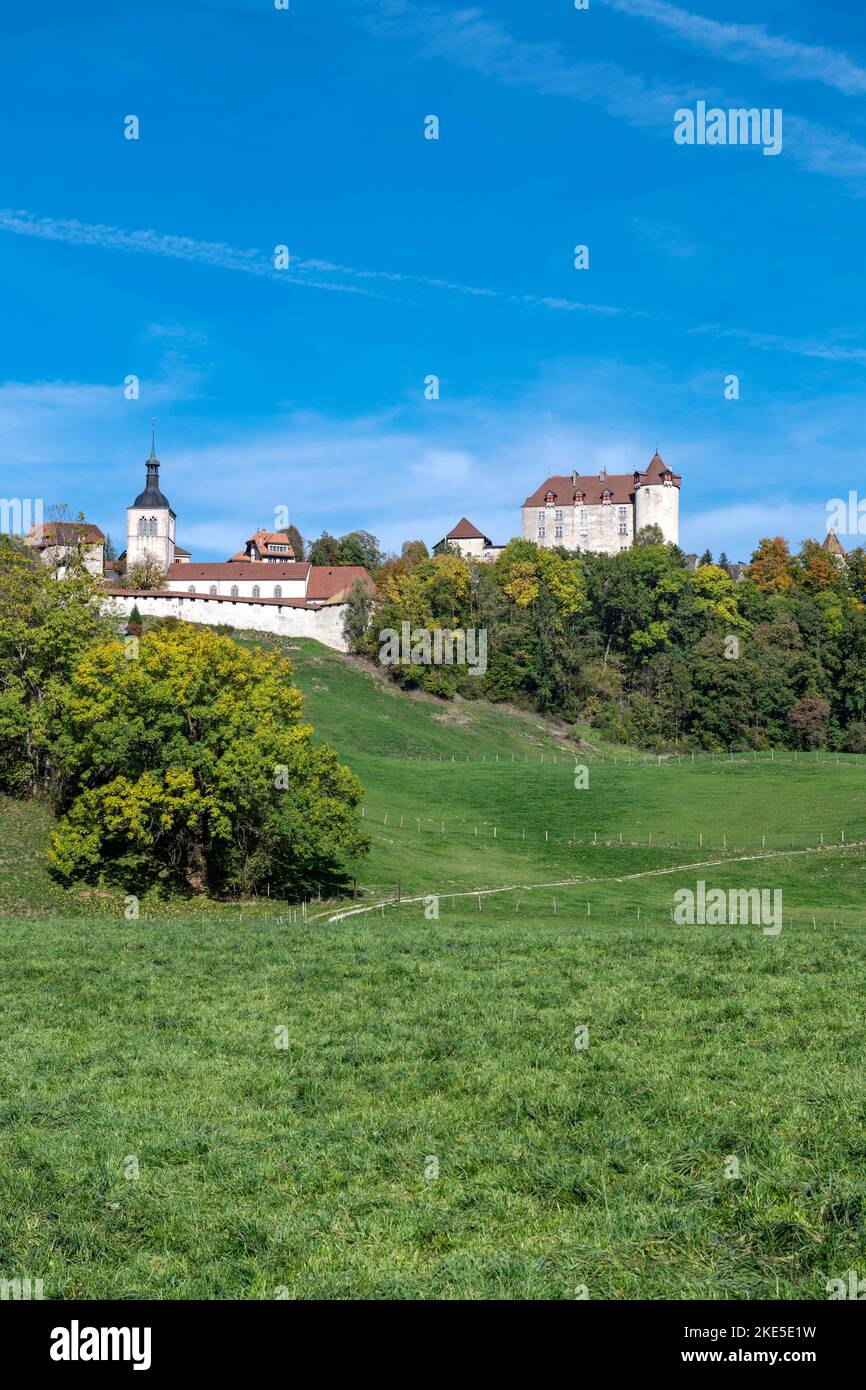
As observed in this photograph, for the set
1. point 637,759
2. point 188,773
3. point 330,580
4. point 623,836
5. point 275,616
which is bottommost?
point 623,836

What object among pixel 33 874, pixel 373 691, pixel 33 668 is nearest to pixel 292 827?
pixel 33 874

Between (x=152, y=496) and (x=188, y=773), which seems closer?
(x=188, y=773)

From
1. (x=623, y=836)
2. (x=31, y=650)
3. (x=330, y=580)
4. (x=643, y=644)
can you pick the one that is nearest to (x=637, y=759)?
(x=643, y=644)

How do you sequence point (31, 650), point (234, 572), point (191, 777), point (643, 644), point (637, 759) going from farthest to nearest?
point (234, 572) → point (643, 644) → point (637, 759) → point (31, 650) → point (191, 777)

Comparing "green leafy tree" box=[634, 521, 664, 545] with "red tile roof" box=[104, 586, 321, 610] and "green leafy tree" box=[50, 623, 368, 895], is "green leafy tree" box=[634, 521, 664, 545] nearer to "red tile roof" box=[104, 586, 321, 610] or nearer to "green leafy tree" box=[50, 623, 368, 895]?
"red tile roof" box=[104, 586, 321, 610]

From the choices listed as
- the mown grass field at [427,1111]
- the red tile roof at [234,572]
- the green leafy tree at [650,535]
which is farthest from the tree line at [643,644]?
the mown grass field at [427,1111]

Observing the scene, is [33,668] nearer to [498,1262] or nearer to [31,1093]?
[31,1093]

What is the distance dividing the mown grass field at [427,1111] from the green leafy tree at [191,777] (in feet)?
47.0

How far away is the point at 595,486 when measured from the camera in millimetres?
185625

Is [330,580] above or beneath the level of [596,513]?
beneath

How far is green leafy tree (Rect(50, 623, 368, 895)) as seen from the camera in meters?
46.4

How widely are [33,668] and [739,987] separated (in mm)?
44303

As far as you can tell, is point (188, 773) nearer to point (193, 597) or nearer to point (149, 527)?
point (193, 597)

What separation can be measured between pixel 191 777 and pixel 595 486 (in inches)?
5840
